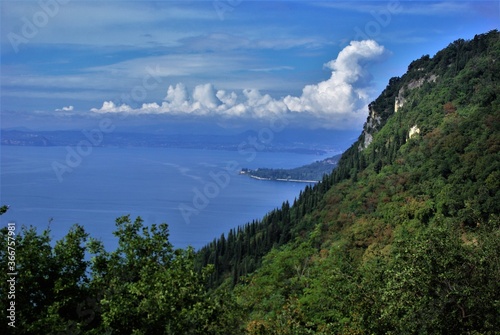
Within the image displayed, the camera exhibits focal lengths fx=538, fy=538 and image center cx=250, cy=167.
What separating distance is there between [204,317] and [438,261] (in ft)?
23.7

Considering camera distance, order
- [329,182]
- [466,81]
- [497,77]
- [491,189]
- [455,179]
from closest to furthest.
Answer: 1. [491,189]
2. [455,179]
3. [497,77]
4. [466,81]
5. [329,182]

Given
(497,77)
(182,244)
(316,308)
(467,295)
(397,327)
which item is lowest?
(182,244)

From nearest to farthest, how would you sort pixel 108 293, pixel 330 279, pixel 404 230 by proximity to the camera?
pixel 108 293
pixel 330 279
pixel 404 230


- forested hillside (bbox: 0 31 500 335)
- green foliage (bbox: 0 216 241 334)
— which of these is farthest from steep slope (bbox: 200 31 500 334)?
green foliage (bbox: 0 216 241 334)

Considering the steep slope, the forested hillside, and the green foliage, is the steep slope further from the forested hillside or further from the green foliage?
the green foliage

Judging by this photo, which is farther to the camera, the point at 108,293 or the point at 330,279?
the point at 330,279

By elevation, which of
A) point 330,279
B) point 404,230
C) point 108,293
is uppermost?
point 108,293

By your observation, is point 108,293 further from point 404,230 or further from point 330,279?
point 404,230

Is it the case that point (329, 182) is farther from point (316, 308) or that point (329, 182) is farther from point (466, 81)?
point (316, 308)

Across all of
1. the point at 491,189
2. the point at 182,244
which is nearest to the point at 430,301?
the point at 491,189

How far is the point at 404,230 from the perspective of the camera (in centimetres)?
4472

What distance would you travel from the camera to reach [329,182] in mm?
96750

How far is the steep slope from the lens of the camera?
16.0 m

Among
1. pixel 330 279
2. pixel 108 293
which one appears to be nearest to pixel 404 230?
pixel 330 279
